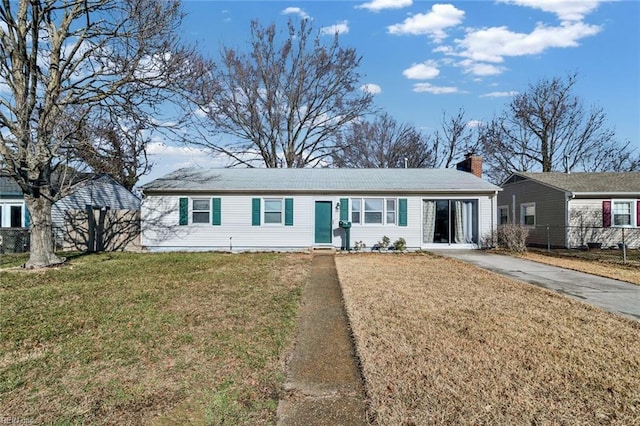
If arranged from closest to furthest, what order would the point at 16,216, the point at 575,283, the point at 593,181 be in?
the point at 575,283 < the point at 16,216 < the point at 593,181

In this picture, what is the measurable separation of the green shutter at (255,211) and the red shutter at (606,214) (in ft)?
49.8

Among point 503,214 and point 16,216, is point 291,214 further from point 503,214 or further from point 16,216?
point 503,214

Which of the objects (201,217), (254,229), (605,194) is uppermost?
(605,194)

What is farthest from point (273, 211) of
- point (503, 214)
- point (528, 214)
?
point (503, 214)

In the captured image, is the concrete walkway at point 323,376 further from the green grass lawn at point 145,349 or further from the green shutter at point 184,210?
the green shutter at point 184,210

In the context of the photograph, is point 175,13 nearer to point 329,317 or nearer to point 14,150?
point 14,150

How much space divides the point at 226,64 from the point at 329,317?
1036 inches

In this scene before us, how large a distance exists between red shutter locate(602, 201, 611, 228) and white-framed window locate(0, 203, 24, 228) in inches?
1040

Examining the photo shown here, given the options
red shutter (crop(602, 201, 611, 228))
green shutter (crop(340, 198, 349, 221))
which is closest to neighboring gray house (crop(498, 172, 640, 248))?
red shutter (crop(602, 201, 611, 228))

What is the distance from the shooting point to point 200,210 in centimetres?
1526

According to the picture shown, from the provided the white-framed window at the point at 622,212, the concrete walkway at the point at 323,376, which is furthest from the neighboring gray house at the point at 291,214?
the concrete walkway at the point at 323,376

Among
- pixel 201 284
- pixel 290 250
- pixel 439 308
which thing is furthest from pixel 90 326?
pixel 290 250

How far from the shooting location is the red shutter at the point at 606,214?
666 inches

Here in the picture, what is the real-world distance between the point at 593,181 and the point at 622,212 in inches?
78.3
